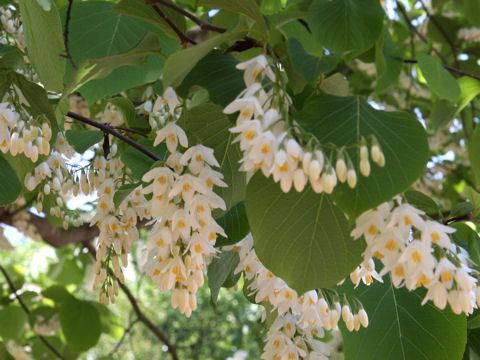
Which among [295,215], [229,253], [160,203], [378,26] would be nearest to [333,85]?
[378,26]

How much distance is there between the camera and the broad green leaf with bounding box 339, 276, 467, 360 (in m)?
1.28

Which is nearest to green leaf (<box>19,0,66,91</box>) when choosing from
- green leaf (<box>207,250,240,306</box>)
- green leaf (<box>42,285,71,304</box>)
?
green leaf (<box>207,250,240,306</box>)

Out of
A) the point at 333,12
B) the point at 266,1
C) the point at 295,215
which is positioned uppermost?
the point at 333,12

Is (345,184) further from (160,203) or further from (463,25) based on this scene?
(463,25)

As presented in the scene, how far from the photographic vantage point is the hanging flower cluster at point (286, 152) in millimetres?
789

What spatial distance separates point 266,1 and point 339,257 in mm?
726

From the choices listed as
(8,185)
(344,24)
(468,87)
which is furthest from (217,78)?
(468,87)

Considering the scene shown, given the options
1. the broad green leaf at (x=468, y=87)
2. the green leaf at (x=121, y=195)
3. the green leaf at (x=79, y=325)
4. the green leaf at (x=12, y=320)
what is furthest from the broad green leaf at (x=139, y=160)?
the green leaf at (x=12, y=320)

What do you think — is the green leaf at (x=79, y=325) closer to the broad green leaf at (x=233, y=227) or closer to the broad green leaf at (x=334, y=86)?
the broad green leaf at (x=233, y=227)

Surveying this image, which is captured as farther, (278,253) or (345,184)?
(278,253)

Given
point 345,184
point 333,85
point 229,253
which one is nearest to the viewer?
point 345,184

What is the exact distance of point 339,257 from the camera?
0.98 meters

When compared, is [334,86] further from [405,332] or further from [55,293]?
[55,293]

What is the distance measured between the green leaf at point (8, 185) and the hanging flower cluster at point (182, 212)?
67 centimetres
